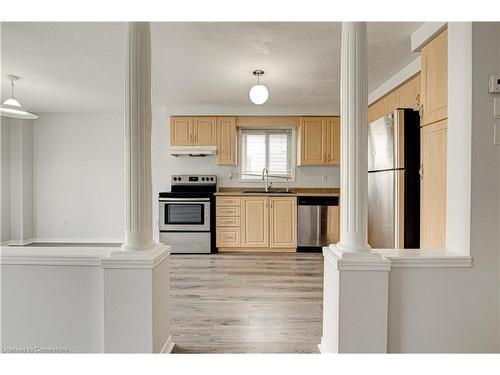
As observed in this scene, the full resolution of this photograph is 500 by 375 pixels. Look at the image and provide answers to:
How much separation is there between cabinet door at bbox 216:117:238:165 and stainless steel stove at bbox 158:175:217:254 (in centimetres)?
80

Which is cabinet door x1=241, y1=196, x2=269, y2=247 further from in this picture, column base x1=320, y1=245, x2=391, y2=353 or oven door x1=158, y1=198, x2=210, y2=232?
column base x1=320, y1=245, x2=391, y2=353

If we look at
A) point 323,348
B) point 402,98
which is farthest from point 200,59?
point 323,348

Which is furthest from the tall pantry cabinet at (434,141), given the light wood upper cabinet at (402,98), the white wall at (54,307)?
the white wall at (54,307)

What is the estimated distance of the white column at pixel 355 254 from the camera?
152 centimetres

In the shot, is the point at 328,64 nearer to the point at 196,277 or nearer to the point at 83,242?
the point at 196,277

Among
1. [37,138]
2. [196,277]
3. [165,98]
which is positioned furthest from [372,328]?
[37,138]

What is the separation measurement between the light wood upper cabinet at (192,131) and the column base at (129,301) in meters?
3.54

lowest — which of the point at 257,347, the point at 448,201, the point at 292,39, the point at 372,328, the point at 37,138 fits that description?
the point at 257,347

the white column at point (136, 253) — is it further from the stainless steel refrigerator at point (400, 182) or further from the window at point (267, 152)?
the window at point (267, 152)

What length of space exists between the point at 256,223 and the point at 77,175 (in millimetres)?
3498

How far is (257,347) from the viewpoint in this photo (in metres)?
1.93

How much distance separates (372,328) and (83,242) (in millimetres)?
5381

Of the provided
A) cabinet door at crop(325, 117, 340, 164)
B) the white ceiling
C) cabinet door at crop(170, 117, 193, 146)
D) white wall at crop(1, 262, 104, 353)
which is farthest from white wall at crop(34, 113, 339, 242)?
white wall at crop(1, 262, 104, 353)

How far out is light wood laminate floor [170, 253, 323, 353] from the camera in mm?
1994
